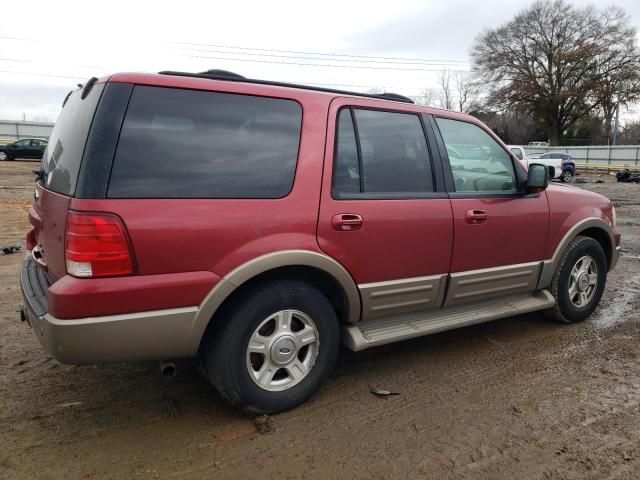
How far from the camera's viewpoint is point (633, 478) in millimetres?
2564

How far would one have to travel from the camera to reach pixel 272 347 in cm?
299

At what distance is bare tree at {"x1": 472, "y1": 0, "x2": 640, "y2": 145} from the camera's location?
46969 mm

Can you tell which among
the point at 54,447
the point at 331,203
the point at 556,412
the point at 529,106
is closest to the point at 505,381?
the point at 556,412

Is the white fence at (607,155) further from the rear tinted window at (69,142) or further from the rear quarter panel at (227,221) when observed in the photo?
the rear tinted window at (69,142)

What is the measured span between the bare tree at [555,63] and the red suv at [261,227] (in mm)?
51506

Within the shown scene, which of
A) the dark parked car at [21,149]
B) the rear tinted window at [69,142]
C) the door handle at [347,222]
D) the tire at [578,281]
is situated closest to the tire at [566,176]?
the tire at [578,281]

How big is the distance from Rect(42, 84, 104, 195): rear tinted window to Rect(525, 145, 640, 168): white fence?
40.1 metres

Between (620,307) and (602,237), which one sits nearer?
(602,237)

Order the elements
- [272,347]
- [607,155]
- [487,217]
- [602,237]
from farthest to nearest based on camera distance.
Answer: [607,155] < [602,237] < [487,217] < [272,347]

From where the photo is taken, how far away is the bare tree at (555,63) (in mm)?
46969

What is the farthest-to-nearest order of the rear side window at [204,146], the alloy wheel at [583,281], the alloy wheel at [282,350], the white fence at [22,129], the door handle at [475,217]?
the white fence at [22,129], the alloy wheel at [583,281], the door handle at [475,217], the alloy wheel at [282,350], the rear side window at [204,146]

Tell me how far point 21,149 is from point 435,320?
31.7m

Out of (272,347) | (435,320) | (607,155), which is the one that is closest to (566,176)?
(607,155)

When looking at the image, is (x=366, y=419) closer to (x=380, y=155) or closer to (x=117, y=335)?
(x=117, y=335)
